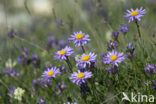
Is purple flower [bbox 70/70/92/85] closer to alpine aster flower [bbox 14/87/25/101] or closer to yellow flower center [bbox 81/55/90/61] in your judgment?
yellow flower center [bbox 81/55/90/61]

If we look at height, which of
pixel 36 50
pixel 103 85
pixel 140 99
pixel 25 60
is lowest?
pixel 140 99

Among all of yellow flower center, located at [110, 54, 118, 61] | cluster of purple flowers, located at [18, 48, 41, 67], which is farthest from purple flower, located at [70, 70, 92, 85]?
cluster of purple flowers, located at [18, 48, 41, 67]

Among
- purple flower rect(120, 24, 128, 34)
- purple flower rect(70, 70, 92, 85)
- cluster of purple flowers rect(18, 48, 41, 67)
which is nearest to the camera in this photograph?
purple flower rect(70, 70, 92, 85)

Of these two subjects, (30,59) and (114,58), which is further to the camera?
(30,59)

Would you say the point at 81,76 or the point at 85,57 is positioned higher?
the point at 85,57

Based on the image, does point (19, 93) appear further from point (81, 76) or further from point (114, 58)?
point (114, 58)

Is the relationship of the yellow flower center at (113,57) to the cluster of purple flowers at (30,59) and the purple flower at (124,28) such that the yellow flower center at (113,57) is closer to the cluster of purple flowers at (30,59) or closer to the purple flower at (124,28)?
the purple flower at (124,28)

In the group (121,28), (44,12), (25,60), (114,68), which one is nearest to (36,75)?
(25,60)

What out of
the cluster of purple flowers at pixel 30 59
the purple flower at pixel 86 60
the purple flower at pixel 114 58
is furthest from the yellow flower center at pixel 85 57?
the cluster of purple flowers at pixel 30 59

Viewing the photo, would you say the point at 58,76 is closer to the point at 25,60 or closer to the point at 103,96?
the point at 25,60

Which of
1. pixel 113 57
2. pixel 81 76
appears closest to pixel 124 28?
pixel 113 57

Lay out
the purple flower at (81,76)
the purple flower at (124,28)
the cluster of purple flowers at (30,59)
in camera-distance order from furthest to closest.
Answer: the cluster of purple flowers at (30,59)
the purple flower at (124,28)
the purple flower at (81,76)
